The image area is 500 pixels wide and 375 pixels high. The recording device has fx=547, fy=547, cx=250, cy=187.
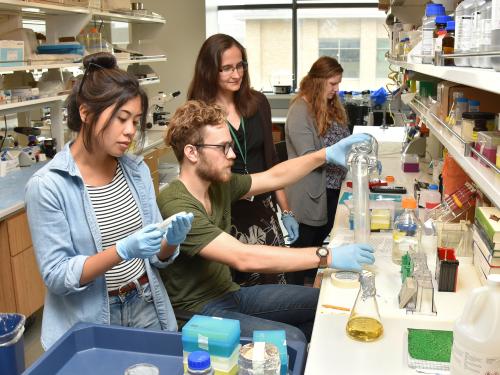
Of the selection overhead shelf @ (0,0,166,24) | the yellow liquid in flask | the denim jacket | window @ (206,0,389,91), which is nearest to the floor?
the denim jacket

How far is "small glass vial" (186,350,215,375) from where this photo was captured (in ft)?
3.38

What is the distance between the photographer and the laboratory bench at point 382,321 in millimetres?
1284

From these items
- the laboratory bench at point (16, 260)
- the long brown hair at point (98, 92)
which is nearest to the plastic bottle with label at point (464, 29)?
the long brown hair at point (98, 92)

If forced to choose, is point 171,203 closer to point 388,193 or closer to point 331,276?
point 331,276

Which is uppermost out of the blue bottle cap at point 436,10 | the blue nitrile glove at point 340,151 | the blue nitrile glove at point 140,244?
the blue bottle cap at point 436,10

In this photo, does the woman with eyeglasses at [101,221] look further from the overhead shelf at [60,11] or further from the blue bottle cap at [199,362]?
the overhead shelf at [60,11]

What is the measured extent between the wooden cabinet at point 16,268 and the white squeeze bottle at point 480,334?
2.45 meters

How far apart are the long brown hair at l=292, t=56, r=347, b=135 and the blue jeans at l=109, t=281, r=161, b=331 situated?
6.22 feet

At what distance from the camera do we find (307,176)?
3.32 metres

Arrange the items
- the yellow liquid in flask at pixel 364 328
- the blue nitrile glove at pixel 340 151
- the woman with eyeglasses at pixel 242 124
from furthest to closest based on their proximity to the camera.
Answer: the woman with eyeglasses at pixel 242 124, the blue nitrile glove at pixel 340 151, the yellow liquid in flask at pixel 364 328

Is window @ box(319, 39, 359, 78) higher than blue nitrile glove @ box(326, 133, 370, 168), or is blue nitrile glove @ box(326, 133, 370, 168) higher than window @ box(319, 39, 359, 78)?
window @ box(319, 39, 359, 78)

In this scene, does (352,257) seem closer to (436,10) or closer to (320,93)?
(436,10)

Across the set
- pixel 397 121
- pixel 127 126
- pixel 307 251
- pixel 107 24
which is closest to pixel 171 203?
pixel 127 126

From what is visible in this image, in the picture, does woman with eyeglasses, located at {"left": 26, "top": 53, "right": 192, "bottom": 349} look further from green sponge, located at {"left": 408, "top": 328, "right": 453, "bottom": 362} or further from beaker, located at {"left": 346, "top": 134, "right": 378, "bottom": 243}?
beaker, located at {"left": 346, "top": 134, "right": 378, "bottom": 243}
